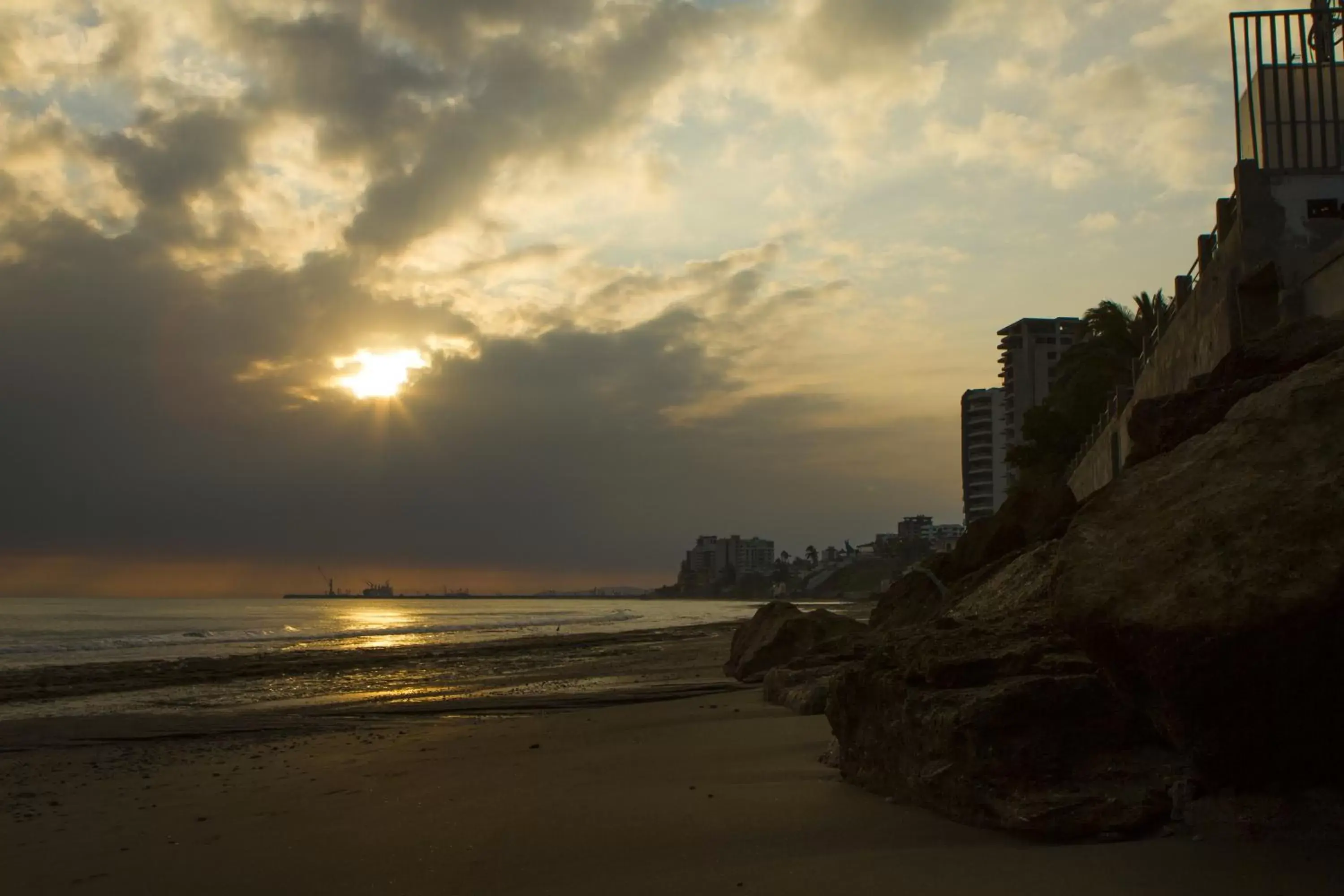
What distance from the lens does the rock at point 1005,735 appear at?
4.45 metres

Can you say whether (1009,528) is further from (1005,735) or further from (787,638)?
(1005,735)

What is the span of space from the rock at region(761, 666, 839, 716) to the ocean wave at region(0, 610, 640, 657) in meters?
27.5

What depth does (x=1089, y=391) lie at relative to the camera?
44188 millimetres

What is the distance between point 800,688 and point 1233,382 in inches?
243

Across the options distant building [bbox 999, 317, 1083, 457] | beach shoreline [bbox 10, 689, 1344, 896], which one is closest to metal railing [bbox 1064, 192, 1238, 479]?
beach shoreline [bbox 10, 689, 1344, 896]

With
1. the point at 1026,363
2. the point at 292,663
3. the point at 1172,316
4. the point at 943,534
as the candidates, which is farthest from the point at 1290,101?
the point at 943,534

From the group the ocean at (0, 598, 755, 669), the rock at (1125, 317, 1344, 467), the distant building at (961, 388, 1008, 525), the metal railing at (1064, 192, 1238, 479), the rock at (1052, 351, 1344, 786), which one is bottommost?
the ocean at (0, 598, 755, 669)

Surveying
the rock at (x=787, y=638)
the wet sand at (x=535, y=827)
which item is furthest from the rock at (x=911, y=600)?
the wet sand at (x=535, y=827)

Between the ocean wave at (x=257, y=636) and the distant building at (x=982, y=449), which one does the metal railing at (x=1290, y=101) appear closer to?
the ocean wave at (x=257, y=636)

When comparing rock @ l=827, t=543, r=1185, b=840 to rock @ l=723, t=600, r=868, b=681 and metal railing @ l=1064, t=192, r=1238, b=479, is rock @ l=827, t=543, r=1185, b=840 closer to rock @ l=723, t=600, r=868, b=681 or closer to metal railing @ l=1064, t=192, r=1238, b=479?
rock @ l=723, t=600, r=868, b=681

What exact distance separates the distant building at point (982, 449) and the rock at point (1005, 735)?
12034cm

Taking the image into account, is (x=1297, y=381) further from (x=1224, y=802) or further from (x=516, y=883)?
(x=516, y=883)

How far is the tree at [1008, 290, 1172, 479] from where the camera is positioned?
4303 centimetres

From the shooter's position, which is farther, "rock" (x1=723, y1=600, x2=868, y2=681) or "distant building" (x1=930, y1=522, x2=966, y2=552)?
"distant building" (x1=930, y1=522, x2=966, y2=552)
